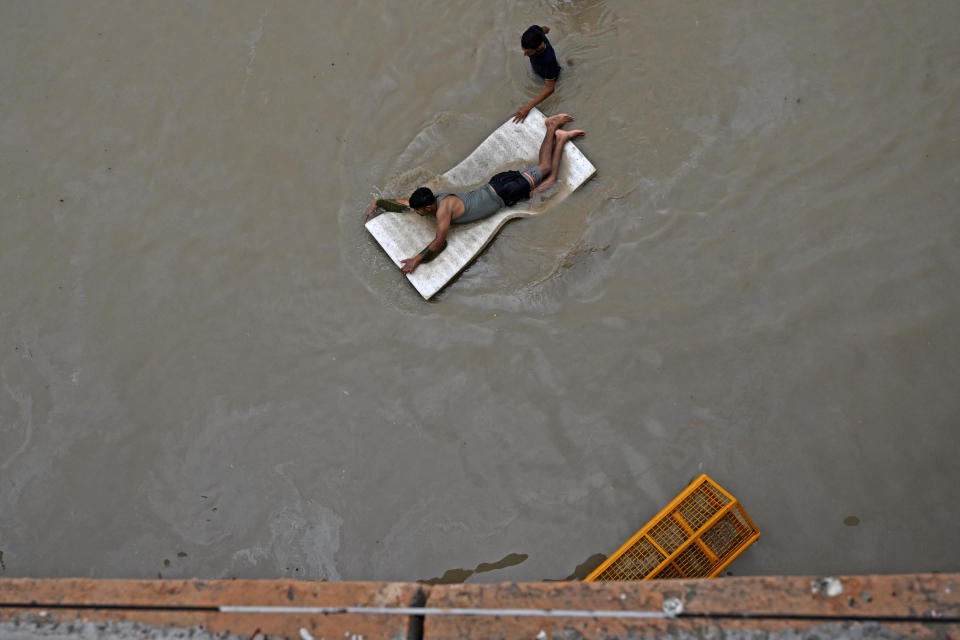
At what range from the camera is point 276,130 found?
4.52 metres

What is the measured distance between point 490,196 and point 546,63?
0.97 metres

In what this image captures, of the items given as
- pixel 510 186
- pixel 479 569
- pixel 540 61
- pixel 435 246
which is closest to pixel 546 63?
pixel 540 61

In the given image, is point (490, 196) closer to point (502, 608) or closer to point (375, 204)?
point (375, 204)

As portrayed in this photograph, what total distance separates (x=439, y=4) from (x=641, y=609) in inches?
163

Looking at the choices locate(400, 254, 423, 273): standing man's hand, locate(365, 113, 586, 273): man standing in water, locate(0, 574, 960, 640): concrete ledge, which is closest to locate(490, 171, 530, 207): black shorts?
locate(365, 113, 586, 273): man standing in water

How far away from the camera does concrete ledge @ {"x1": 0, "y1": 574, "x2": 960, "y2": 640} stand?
8.84 ft

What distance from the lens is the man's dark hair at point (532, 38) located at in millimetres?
4020

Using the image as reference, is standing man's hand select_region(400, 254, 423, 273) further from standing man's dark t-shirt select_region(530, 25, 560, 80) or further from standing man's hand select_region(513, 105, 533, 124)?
standing man's dark t-shirt select_region(530, 25, 560, 80)

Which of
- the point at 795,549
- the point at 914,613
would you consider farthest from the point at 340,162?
the point at 914,613

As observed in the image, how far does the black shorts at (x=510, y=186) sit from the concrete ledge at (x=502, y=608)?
233cm

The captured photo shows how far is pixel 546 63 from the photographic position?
4246 mm

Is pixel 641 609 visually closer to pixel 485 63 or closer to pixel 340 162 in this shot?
pixel 340 162

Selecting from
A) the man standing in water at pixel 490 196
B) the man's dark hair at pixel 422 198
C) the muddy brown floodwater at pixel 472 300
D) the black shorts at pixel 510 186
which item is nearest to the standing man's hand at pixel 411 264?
the man standing in water at pixel 490 196

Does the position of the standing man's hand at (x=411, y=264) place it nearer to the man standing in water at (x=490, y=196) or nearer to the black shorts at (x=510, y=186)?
the man standing in water at (x=490, y=196)
